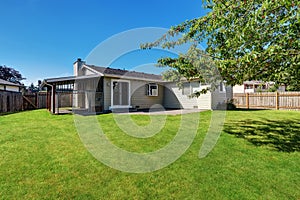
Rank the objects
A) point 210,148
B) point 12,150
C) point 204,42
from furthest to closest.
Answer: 1. point 204,42
2. point 210,148
3. point 12,150

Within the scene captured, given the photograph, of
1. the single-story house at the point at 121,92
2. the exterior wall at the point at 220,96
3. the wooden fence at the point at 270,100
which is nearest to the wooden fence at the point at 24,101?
the single-story house at the point at 121,92

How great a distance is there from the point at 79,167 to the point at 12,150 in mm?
2034

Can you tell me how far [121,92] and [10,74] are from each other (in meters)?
39.2

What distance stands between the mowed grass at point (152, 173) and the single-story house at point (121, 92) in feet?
20.9

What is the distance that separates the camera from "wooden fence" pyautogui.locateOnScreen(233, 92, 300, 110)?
12926mm

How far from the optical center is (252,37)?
13.0 ft

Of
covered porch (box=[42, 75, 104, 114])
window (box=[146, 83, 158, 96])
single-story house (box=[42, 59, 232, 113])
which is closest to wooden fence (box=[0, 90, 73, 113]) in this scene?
covered porch (box=[42, 75, 104, 114])

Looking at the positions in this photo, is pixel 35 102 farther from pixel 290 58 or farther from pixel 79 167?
pixel 290 58

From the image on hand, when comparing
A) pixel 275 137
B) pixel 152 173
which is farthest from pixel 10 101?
pixel 275 137

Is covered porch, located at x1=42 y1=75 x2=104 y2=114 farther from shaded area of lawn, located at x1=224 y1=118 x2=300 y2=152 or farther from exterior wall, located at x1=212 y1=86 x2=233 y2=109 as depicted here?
shaded area of lawn, located at x1=224 y1=118 x2=300 y2=152

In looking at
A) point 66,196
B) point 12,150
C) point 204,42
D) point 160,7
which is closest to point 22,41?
point 160,7

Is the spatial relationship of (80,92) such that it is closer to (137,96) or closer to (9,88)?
(137,96)

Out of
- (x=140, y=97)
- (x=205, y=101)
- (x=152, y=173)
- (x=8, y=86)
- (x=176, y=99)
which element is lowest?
(x=152, y=173)

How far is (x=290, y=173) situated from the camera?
3227 millimetres
